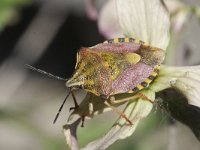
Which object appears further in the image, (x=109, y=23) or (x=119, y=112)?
(x=109, y=23)

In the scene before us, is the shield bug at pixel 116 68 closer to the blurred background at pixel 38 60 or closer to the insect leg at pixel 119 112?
the insect leg at pixel 119 112

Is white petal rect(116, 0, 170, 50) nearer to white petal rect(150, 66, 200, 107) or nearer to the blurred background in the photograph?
white petal rect(150, 66, 200, 107)

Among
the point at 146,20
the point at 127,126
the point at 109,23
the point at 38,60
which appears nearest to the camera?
the point at 127,126

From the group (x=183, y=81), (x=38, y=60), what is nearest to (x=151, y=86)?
(x=183, y=81)

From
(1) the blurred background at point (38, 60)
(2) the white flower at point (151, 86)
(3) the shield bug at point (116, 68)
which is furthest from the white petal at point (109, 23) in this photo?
(1) the blurred background at point (38, 60)

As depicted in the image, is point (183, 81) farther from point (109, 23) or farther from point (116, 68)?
point (109, 23)

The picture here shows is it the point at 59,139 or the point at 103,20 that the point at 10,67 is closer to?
the point at 59,139

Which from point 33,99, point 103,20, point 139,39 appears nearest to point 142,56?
point 139,39
